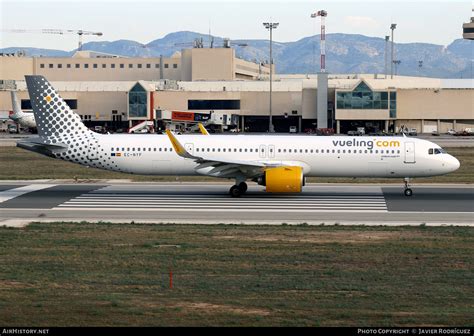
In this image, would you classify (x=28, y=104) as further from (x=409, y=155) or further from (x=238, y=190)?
(x=409, y=155)

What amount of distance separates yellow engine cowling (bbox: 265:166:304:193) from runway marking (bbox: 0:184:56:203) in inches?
464

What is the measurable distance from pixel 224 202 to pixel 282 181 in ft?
9.16

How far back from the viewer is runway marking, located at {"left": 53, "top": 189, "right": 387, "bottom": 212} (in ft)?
122

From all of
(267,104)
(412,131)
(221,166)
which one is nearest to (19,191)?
(221,166)

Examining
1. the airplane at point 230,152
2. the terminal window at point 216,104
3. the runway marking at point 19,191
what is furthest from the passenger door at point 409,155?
the terminal window at point 216,104

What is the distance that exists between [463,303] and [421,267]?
14.4 ft

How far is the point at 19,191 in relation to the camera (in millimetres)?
42688

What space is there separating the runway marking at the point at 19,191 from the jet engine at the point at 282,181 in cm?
1171

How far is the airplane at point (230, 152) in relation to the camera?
41.8m

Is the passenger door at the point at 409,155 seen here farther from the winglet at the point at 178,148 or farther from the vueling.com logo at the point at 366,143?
the winglet at the point at 178,148

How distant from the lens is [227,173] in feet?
135
